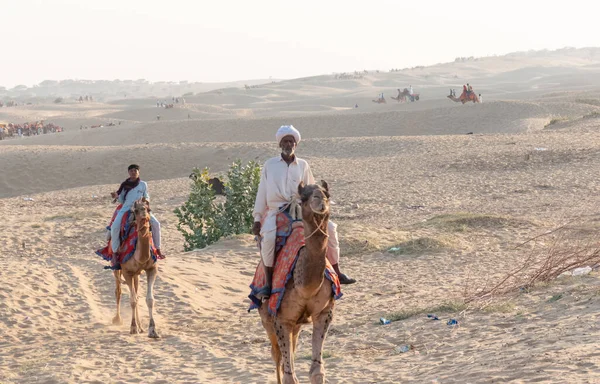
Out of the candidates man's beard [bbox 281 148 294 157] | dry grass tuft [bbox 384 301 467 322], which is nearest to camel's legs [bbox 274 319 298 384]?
man's beard [bbox 281 148 294 157]

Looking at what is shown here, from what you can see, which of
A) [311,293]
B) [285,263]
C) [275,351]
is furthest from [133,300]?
[311,293]

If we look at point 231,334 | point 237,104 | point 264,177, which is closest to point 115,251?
point 231,334

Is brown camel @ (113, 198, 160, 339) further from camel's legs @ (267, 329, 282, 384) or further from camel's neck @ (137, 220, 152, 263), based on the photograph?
camel's legs @ (267, 329, 282, 384)

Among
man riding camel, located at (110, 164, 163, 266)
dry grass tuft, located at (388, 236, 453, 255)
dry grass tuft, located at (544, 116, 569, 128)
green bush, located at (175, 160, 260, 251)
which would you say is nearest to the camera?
man riding camel, located at (110, 164, 163, 266)

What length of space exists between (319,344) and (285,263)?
2.14 ft

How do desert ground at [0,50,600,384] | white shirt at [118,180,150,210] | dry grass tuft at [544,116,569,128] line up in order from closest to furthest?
desert ground at [0,50,600,384]
white shirt at [118,180,150,210]
dry grass tuft at [544,116,569,128]

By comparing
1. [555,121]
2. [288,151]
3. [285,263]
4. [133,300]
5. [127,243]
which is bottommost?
[133,300]

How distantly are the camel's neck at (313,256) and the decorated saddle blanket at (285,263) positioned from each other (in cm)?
21

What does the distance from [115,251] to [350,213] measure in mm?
9719

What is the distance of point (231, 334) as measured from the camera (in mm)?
9508

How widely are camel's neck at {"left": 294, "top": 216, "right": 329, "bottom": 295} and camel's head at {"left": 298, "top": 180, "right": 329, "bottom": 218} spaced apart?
0.05 meters

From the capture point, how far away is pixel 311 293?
5836 millimetres

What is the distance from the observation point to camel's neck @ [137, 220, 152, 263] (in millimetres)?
9047

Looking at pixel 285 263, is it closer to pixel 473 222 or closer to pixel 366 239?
pixel 366 239
